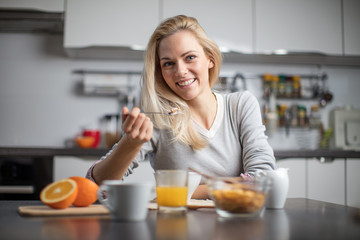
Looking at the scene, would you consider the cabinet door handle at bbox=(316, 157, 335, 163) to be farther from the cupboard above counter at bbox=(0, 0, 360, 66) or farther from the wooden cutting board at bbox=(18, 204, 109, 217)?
the wooden cutting board at bbox=(18, 204, 109, 217)

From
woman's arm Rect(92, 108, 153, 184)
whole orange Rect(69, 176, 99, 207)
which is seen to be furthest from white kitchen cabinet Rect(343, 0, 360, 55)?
whole orange Rect(69, 176, 99, 207)

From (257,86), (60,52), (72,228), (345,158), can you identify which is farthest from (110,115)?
(72,228)

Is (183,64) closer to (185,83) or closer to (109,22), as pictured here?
(185,83)

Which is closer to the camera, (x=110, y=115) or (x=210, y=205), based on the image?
(x=210, y=205)

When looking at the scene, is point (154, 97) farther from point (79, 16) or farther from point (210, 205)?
point (79, 16)

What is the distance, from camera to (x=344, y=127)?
3115mm

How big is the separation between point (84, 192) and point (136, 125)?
0.74 feet

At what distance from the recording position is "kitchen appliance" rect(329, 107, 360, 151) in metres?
3.06

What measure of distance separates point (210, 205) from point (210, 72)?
36.2 inches

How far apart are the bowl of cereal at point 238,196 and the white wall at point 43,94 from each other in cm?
Result: 238

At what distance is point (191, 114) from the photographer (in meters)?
1.70

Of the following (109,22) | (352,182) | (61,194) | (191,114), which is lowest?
(352,182)

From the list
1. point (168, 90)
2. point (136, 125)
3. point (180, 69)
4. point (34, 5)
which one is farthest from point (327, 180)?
point (34, 5)

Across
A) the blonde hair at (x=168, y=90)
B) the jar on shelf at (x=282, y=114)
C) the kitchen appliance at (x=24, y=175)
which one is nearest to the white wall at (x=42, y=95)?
the kitchen appliance at (x=24, y=175)
